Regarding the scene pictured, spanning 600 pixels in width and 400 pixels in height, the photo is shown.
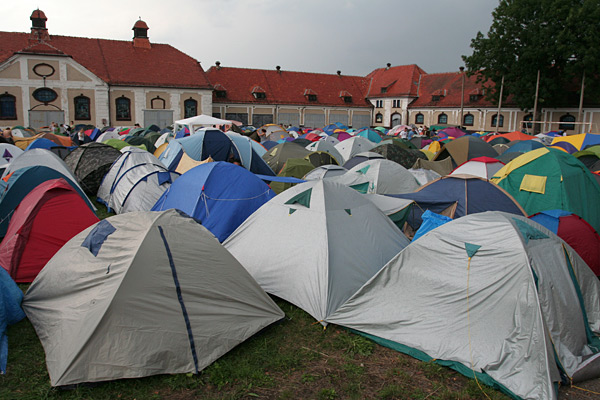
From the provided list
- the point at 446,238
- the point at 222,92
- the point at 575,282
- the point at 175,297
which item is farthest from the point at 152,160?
the point at 222,92

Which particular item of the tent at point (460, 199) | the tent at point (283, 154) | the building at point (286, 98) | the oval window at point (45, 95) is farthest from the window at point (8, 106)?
the tent at point (460, 199)

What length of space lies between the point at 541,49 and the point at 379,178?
30.6 meters

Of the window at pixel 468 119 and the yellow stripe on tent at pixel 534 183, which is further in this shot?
the window at pixel 468 119

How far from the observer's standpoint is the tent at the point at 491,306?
442cm

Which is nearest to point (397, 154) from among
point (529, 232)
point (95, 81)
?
point (529, 232)

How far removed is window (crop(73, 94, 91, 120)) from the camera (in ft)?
118

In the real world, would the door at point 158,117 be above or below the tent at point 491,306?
above

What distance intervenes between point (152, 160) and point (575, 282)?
9.83 metres

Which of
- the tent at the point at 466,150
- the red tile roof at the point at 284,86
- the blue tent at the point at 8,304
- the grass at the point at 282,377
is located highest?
the red tile roof at the point at 284,86

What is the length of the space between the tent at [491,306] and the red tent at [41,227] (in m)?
4.60

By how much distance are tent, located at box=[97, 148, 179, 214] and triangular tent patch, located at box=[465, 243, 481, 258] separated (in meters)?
7.58

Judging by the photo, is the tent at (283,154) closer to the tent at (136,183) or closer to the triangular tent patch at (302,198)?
the tent at (136,183)

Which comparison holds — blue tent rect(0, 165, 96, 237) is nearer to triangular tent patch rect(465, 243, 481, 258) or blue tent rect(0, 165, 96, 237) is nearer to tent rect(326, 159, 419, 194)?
tent rect(326, 159, 419, 194)

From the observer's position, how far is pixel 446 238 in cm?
519
